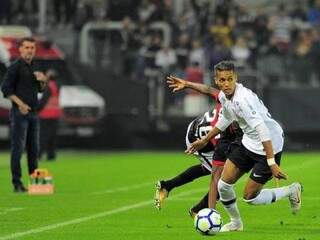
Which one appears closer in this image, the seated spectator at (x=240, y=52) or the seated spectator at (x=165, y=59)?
the seated spectator at (x=240, y=52)

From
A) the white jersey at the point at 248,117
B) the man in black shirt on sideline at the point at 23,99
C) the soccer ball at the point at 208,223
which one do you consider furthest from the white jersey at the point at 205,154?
the man in black shirt on sideline at the point at 23,99

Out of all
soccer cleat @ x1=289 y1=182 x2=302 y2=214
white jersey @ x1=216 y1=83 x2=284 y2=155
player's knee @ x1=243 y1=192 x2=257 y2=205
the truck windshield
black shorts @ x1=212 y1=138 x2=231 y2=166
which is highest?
white jersey @ x1=216 y1=83 x2=284 y2=155

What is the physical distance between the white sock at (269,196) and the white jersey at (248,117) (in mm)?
562

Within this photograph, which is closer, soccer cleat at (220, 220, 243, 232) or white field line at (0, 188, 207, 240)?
white field line at (0, 188, 207, 240)

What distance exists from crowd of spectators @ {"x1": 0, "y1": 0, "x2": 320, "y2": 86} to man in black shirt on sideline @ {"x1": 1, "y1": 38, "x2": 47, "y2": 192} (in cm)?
1521

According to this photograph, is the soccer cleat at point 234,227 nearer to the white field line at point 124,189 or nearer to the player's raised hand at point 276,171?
the player's raised hand at point 276,171

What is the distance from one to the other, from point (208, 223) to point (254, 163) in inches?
37.4

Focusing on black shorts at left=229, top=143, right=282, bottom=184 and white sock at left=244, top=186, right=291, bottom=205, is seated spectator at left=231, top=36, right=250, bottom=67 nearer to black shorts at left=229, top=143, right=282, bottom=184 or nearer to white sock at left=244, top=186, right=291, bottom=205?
white sock at left=244, top=186, right=291, bottom=205

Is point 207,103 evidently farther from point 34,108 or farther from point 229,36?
point 34,108

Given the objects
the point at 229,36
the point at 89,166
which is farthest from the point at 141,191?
the point at 229,36

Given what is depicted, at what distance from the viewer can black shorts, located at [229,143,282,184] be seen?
13352 mm

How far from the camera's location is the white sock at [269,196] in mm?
13578

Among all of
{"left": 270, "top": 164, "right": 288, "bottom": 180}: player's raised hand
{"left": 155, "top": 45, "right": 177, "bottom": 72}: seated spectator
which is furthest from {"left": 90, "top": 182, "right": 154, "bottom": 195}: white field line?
{"left": 155, "top": 45, "right": 177, "bottom": 72}: seated spectator

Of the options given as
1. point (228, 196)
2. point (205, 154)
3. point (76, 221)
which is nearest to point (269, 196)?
point (228, 196)
